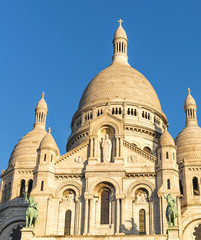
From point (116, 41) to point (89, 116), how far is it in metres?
16.9

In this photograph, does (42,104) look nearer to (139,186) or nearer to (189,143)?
(189,143)

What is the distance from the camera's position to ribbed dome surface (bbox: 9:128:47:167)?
5663cm

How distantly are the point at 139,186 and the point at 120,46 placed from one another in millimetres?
32397

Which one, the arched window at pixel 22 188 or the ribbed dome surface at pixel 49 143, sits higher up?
the ribbed dome surface at pixel 49 143

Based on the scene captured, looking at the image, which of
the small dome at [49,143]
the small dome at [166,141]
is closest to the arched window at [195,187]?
the small dome at [166,141]

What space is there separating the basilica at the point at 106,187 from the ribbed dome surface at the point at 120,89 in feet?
15.9

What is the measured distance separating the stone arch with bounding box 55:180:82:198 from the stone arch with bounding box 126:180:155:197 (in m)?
4.34

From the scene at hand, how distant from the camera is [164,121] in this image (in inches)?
2534

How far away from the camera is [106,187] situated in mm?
46000

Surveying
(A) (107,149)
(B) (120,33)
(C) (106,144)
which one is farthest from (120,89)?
(A) (107,149)

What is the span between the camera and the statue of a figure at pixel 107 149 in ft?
156

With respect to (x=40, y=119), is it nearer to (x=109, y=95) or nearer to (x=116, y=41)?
(x=109, y=95)

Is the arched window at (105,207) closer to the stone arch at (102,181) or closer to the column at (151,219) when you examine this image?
the stone arch at (102,181)

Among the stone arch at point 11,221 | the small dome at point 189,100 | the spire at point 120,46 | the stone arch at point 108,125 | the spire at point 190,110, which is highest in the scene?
the spire at point 120,46
